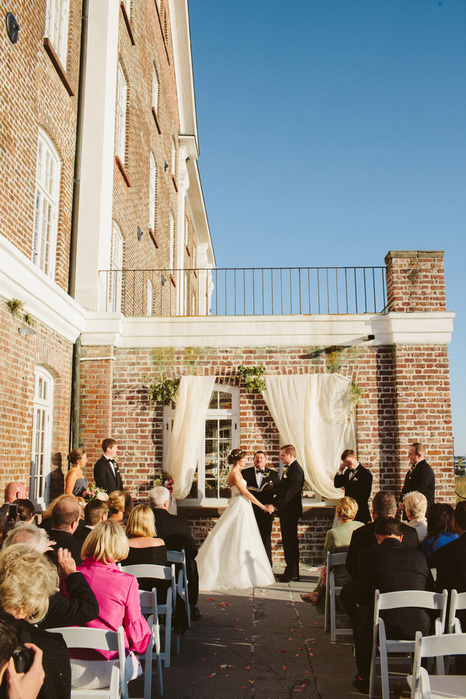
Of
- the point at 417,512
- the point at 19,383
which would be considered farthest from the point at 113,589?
the point at 19,383

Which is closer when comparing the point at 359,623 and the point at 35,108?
the point at 359,623

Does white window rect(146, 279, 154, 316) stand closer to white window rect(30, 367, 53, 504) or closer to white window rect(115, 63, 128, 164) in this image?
white window rect(115, 63, 128, 164)

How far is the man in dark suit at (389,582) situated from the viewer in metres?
4.22

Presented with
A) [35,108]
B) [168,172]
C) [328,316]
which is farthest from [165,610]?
[168,172]

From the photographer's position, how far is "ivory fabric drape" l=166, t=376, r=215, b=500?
982 cm

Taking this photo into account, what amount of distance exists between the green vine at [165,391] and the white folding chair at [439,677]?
6963mm

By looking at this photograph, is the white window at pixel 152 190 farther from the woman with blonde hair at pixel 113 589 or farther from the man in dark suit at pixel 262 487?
the woman with blonde hair at pixel 113 589

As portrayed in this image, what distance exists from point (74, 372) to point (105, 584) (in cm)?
647

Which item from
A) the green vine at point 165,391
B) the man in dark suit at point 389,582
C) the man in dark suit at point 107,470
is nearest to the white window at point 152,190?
the green vine at point 165,391

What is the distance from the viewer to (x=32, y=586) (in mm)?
2641

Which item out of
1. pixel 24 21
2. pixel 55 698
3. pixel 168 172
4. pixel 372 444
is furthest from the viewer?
pixel 168 172

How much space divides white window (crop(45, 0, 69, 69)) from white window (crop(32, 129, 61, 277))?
62.8 inches

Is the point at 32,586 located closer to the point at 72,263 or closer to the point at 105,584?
the point at 105,584

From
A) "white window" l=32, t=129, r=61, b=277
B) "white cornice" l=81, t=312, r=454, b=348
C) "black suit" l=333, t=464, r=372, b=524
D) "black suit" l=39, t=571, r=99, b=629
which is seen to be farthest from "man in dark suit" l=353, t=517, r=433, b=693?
"white window" l=32, t=129, r=61, b=277
